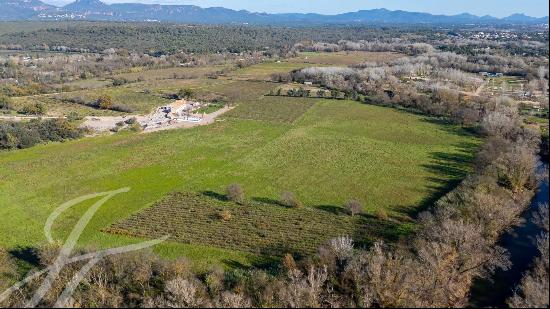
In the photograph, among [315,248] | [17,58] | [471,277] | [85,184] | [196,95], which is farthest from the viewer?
[17,58]

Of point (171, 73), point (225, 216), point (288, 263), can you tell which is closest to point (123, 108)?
point (171, 73)

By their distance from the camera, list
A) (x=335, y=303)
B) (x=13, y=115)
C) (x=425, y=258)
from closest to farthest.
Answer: (x=335, y=303) → (x=425, y=258) → (x=13, y=115)

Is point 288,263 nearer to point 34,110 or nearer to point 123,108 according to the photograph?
point 123,108

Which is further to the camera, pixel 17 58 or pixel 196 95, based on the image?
pixel 17 58

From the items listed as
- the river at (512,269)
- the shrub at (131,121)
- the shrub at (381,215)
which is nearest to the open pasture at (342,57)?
the shrub at (131,121)

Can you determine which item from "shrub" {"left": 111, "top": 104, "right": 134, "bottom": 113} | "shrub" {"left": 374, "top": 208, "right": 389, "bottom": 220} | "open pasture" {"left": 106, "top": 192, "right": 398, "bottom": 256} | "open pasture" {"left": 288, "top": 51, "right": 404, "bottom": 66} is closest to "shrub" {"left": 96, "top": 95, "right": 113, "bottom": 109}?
"shrub" {"left": 111, "top": 104, "right": 134, "bottom": 113}

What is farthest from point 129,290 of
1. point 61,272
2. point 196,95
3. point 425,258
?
point 196,95

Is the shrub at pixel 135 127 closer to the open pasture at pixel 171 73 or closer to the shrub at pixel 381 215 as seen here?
the shrub at pixel 381 215

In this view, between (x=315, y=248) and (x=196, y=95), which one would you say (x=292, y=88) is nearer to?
(x=196, y=95)
